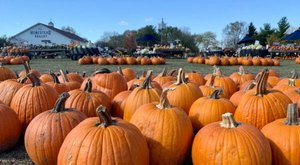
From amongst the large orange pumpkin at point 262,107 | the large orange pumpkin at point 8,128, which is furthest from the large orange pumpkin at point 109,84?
the large orange pumpkin at point 262,107

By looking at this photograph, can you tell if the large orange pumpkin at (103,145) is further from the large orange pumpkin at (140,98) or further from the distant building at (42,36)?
the distant building at (42,36)

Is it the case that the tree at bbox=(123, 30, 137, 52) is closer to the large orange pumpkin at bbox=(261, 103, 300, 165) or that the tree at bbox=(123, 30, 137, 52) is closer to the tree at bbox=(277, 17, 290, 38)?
the tree at bbox=(277, 17, 290, 38)

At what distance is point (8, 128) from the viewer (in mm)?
3486

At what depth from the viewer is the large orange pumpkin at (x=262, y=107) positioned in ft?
10.3

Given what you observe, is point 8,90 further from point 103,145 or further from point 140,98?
point 103,145

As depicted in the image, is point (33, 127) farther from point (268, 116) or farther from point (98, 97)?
point (268, 116)

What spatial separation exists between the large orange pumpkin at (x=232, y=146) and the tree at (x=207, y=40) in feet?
223

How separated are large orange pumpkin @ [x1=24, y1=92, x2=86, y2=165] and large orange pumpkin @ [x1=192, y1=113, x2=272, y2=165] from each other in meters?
1.25

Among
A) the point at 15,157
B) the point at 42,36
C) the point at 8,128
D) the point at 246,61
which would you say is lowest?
the point at 15,157

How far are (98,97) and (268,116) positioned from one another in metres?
1.91

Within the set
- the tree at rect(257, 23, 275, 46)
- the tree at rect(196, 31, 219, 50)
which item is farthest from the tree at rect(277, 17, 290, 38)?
the tree at rect(196, 31, 219, 50)

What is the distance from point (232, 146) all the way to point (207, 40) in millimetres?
72080

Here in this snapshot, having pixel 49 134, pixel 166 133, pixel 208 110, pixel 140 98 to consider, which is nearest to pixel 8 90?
pixel 49 134

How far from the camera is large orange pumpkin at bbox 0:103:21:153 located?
3.45 meters
